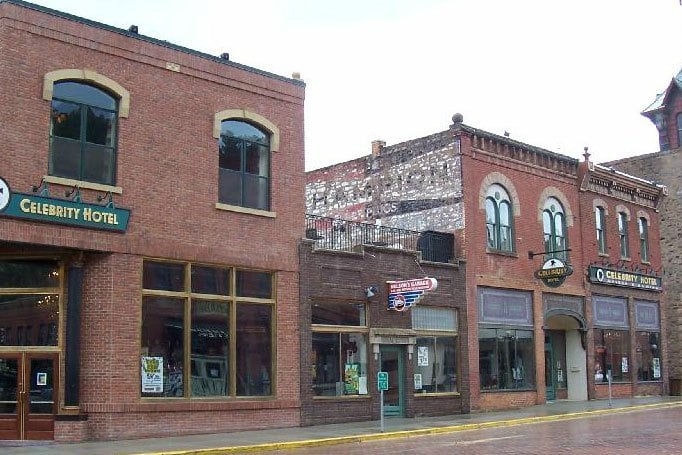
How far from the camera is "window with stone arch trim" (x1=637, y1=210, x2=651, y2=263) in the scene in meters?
37.2

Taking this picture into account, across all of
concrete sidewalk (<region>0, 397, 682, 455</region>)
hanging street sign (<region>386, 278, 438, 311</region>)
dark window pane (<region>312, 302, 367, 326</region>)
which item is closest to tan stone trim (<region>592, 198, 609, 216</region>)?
concrete sidewalk (<region>0, 397, 682, 455</region>)

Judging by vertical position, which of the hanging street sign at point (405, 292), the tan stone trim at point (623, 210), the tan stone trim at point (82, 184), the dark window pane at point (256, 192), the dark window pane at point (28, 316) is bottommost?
the dark window pane at point (28, 316)

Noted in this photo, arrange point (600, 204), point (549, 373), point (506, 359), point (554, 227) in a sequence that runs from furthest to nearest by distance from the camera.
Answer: point (600, 204)
point (549, 373)
point (554, 227)
point (506, 359)

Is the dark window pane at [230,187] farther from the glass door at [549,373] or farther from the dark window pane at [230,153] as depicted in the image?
the glass door at [549,373]

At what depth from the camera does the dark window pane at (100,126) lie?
19859mm

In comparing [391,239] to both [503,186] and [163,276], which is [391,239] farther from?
[163,276]

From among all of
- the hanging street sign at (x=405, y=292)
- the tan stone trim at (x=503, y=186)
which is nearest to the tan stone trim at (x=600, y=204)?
the tan stone trim at (x=503, y=186)

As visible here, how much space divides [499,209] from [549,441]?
41.5 feet

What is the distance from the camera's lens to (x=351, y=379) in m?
24.3

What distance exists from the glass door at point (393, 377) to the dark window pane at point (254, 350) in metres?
4.23

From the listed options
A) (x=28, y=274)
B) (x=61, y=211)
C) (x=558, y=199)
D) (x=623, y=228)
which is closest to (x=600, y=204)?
(x=623, y=228)

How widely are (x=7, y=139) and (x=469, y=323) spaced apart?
51.2 ft

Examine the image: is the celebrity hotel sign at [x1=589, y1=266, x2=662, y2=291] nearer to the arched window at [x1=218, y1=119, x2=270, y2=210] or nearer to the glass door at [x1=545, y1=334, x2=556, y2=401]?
the glass door at [x1=545, y1=334, x2=556, y2=401]

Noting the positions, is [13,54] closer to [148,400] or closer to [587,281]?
[148,400]
